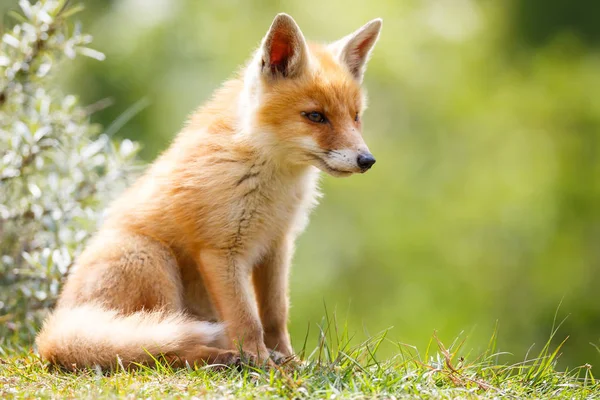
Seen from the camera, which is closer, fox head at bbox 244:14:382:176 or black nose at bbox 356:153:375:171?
black nose at bbox 356:153:375:171

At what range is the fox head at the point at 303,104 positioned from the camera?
425 cm

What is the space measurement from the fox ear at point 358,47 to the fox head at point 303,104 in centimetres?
19

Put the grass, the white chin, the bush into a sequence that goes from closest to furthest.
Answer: the grass
the white chin
the bush

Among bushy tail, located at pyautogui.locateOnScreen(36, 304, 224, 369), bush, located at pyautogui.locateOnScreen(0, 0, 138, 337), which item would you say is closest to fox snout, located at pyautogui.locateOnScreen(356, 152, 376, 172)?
bushy tail, located at pyautogui.locateOnScreen(36, 304, 224, 369)

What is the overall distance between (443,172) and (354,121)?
10764 mm

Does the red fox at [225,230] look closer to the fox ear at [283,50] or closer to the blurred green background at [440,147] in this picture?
the fox ear at [283,50]

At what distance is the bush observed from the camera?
5688 millimetres

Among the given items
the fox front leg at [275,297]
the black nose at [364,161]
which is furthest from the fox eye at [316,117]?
the fox front leg at [275,297]

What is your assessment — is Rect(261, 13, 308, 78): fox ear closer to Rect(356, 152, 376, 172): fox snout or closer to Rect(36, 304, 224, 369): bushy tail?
Rect(356, 152, 376, 172): fox snout

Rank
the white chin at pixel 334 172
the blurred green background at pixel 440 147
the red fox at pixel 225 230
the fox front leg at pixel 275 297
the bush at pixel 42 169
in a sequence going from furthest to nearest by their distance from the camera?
the blurred green background at pixel 440 147 < the bush at pixel 42 169 < the fox front leg at pixel 275 297 < the white chin at pixel 334 172 < the red fox at pixel 225 230

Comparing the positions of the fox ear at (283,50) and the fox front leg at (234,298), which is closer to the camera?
the fox front leg at (234,298)

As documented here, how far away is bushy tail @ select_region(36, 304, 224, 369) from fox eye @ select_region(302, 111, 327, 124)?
1.29 m

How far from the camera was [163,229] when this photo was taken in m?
4.50

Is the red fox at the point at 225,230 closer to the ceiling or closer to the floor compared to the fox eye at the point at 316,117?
closer to the floor
